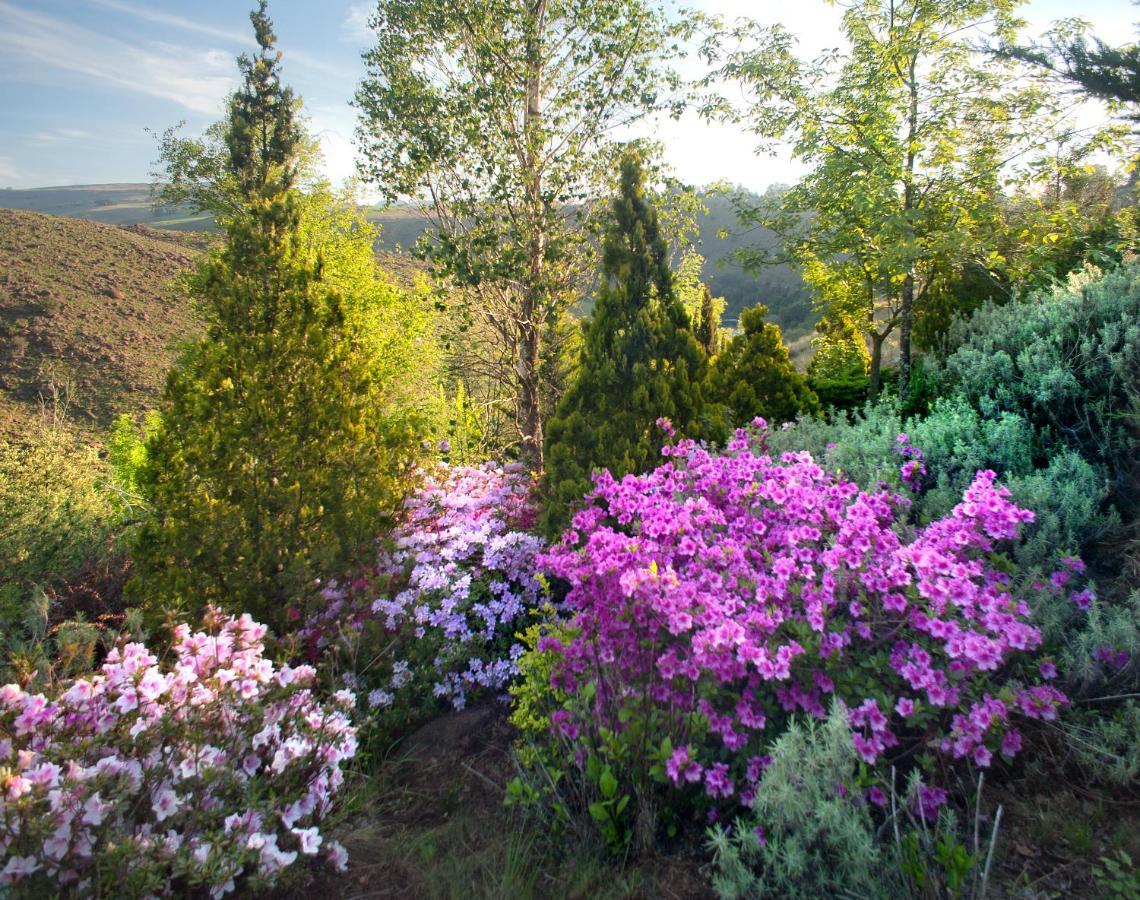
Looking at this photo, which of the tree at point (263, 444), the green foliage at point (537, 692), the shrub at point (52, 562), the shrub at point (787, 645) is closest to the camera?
the shrub at point (787, 645)

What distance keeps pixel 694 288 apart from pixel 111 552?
15.0 m

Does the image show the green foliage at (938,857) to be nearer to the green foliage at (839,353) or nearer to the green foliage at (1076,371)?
the green foliage at (1076,371)

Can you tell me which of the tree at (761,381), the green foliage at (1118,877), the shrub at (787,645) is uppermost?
the tree at (761,381)

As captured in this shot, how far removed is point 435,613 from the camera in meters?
3.63

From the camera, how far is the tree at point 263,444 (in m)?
3.72

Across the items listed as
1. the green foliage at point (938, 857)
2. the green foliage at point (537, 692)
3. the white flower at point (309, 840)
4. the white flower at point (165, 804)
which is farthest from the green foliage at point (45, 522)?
the green foliage at point (938, 857)

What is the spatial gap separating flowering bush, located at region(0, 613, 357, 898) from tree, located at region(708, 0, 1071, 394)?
7.23 m

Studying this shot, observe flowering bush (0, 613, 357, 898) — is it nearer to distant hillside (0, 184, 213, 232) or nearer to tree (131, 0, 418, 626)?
tree (131, 0, 418, 626)

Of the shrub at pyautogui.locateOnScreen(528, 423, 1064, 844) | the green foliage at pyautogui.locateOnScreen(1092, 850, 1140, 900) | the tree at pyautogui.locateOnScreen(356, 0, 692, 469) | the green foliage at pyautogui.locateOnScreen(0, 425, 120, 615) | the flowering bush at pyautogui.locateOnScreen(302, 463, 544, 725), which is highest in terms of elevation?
the tree at pyautogui.locateOnScreen(356, 0, 692, 469)

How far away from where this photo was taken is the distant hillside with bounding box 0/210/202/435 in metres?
19.9

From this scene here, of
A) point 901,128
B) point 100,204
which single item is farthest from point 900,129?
point 100,204

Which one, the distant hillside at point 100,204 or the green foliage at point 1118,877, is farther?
the distant hillside at point 100,204

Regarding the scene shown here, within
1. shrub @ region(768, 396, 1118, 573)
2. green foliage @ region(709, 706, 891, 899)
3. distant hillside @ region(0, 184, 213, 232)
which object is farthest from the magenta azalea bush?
distant hillside @ region(0, 184, 213, 232)

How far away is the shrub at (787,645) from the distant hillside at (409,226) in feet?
76.2
